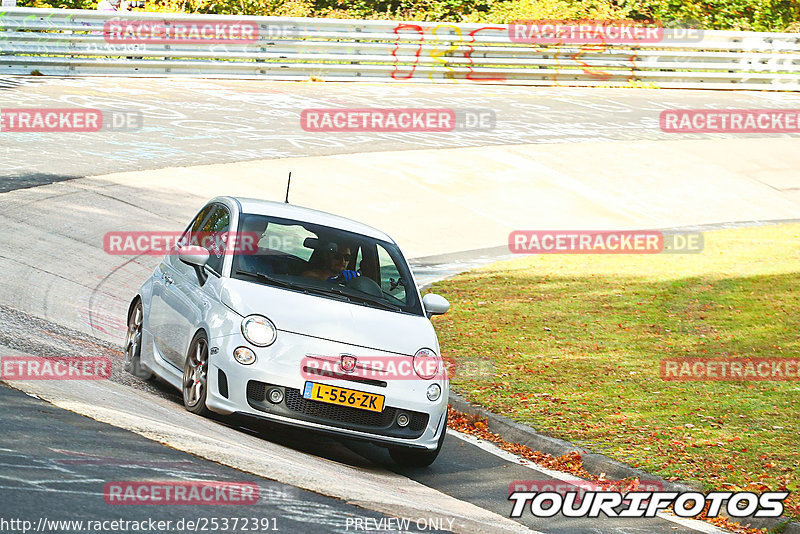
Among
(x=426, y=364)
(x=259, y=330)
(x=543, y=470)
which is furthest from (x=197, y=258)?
(x=543, y=470)

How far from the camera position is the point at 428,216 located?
19891mm

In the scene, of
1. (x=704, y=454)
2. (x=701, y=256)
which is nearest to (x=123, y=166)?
(x=701, y=256)

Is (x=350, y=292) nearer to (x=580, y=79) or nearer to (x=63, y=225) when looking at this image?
(x=63, y=225)

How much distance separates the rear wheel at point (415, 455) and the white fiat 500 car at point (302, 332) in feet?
0.04

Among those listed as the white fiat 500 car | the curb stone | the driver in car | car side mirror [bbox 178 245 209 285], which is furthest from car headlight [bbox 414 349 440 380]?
car side mirror [bbox 178 245 209 285]

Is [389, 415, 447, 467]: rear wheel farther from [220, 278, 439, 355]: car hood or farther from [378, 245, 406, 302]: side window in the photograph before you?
[378, 245, 406, 302]: side window

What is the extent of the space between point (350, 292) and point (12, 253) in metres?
5.96

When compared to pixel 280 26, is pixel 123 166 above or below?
below

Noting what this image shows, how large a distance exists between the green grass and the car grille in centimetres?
202

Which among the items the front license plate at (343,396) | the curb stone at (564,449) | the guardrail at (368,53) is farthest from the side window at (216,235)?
the guardrail at (368,53)

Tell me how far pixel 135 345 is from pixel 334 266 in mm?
1970

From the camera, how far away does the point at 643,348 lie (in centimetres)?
1239

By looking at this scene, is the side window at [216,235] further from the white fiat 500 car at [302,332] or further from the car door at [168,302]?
the car door at [168,302]

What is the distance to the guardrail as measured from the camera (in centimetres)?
2622
